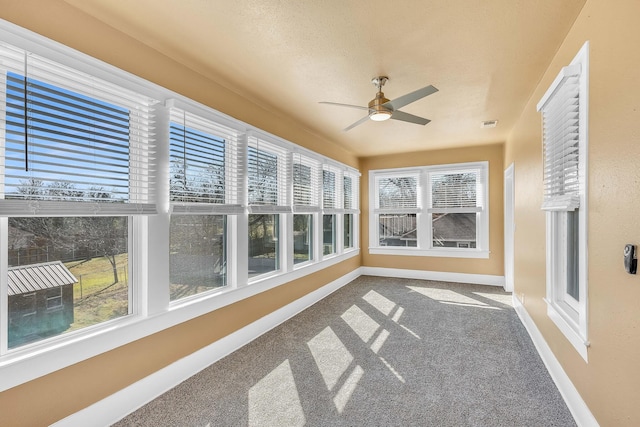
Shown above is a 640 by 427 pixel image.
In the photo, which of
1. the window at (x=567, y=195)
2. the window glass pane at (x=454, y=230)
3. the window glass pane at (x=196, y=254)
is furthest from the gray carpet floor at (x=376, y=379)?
→ the window glass pane at (x=454, y=230)

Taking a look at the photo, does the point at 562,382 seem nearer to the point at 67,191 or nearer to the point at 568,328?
the point at 568,328

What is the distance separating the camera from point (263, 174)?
138 inches

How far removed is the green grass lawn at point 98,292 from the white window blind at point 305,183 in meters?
2.31

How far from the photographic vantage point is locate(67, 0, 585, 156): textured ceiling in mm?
1872

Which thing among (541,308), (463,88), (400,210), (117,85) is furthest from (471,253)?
(117,85)

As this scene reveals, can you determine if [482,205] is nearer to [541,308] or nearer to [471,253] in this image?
[471,253]

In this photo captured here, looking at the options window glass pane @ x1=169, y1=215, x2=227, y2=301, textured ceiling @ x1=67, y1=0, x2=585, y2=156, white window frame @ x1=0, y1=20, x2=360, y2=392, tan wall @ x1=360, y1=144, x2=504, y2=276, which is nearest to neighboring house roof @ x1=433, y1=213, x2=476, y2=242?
tan wall @ x1=360, y1=144, x2=504, y2=276

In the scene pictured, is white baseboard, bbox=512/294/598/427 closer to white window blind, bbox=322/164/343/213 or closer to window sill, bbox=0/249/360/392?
window sill, bbox=0/249/360/392

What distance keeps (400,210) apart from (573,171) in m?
4.33

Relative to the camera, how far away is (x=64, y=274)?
185 cm

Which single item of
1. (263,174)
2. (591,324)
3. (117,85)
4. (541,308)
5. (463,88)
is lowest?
(541,308)

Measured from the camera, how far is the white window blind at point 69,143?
5.25 ft

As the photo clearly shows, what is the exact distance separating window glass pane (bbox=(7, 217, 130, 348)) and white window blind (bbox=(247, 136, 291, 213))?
1.39 metres

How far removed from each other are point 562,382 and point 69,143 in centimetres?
377
